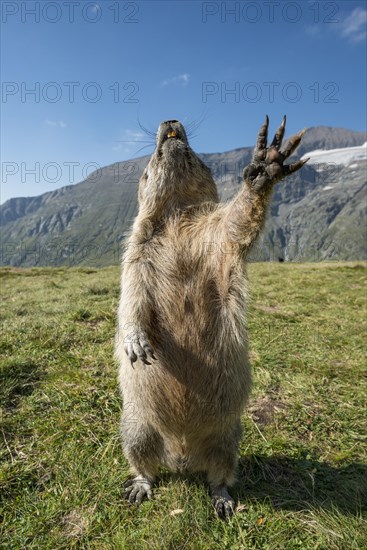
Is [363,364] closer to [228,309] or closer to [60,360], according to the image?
[228,309]

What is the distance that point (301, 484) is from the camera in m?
3.99

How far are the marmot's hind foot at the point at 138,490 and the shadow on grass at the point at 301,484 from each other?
889 millimetres

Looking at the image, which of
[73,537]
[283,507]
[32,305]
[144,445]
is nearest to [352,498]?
[283,507]

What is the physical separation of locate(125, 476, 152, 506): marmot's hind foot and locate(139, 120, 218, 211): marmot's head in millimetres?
2971

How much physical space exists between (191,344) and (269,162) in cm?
187

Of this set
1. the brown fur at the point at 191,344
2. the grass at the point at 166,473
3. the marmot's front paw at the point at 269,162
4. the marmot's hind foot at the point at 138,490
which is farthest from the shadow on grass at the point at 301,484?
the marmot's front paw at the point at 269,162

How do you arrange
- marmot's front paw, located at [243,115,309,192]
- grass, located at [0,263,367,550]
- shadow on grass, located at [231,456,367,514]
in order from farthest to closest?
shadow on grass, located at [231,456,367,514] < grass, located at [0,263,367,550] < marmot's front paw, located at [243,115,309,192]

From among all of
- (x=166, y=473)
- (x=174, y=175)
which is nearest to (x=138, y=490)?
(x=166, y=473)

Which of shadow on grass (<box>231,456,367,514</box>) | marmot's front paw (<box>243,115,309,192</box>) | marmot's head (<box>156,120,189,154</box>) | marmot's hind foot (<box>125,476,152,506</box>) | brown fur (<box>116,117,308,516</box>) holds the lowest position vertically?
shadow on grass (<box>231,456,367,514</box>)

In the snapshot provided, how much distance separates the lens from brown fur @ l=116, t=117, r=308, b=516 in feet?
12.2

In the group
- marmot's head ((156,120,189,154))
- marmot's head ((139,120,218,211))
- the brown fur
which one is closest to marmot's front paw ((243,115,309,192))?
the brown fur

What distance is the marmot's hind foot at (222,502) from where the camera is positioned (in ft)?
11.7

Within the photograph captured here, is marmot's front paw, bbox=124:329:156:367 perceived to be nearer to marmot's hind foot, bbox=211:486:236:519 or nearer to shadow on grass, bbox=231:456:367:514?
marmot's hind foot, bbox=211:486:236:519

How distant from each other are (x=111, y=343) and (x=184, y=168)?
3860 millimetres
